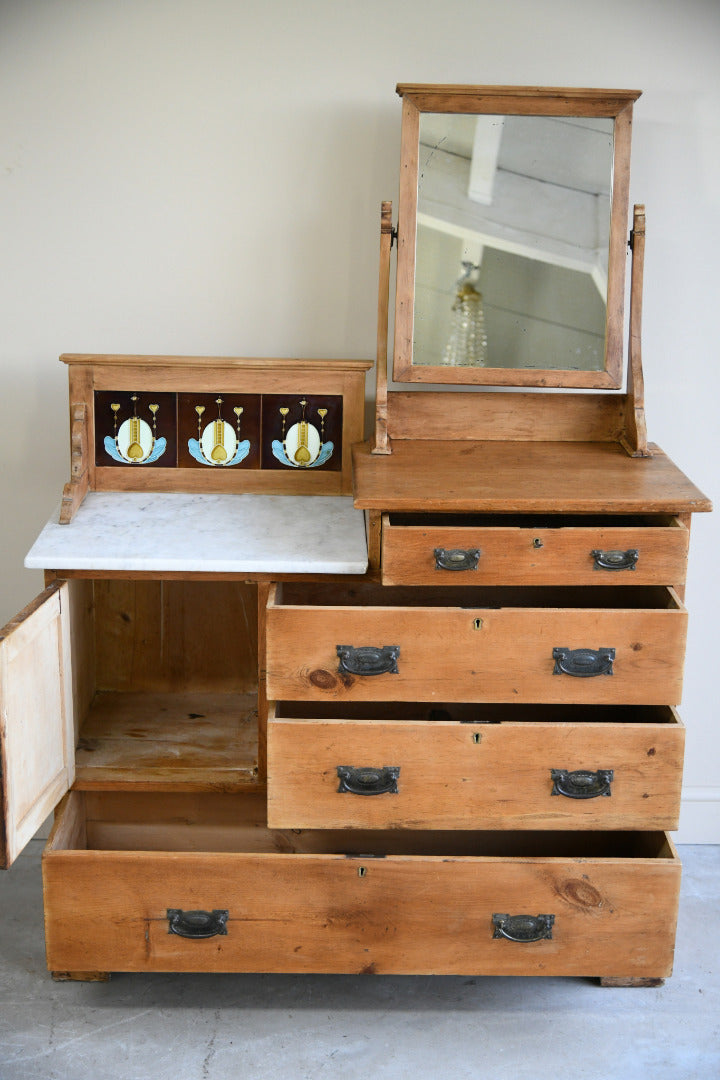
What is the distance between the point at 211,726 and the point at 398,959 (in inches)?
27.1

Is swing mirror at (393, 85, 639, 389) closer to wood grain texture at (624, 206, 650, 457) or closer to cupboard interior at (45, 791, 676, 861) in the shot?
wood grain texture at (624, 206, 650, 457)

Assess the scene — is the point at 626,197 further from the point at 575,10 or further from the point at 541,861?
the point at 541,861

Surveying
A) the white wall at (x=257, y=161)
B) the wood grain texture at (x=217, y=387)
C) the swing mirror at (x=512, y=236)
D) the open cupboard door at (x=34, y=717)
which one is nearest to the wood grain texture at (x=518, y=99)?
the swing mirror at (x=512, y=236)

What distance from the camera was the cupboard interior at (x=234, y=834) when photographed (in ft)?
8.08

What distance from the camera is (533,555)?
2.09 metres

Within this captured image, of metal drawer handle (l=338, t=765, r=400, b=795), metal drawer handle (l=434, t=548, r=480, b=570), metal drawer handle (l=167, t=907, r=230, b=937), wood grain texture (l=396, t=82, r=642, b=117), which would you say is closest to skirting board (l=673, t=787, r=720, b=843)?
metal drawer handle (l=338, t=765, r=400, b=795)

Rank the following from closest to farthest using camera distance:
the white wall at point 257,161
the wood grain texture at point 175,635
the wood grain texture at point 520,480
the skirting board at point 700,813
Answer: the wood grain texture at point 520,480 < the white wall at point 257,161 < the wood grain texture at point 175,635 < the skirting board at point 700,813

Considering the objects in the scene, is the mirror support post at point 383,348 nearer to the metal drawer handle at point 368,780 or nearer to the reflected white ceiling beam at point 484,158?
the reflected white ceiling beam at point 484,158

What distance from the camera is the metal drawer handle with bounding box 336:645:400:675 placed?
2.10 meters

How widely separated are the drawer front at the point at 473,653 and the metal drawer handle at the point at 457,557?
83mm

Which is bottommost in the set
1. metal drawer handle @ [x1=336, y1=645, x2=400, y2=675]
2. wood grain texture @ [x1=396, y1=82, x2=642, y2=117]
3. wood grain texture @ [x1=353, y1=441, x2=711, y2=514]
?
metal drawer handle @ [x1=336, y1=645, x2=400, y2=675]

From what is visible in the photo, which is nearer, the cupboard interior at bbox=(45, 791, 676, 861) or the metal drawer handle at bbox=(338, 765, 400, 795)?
the metal drawer handle at bbox=(338, 765, 400, 795)

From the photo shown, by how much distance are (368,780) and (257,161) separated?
1.38m

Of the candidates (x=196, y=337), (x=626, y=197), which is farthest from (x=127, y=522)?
(x=626, y=197)
